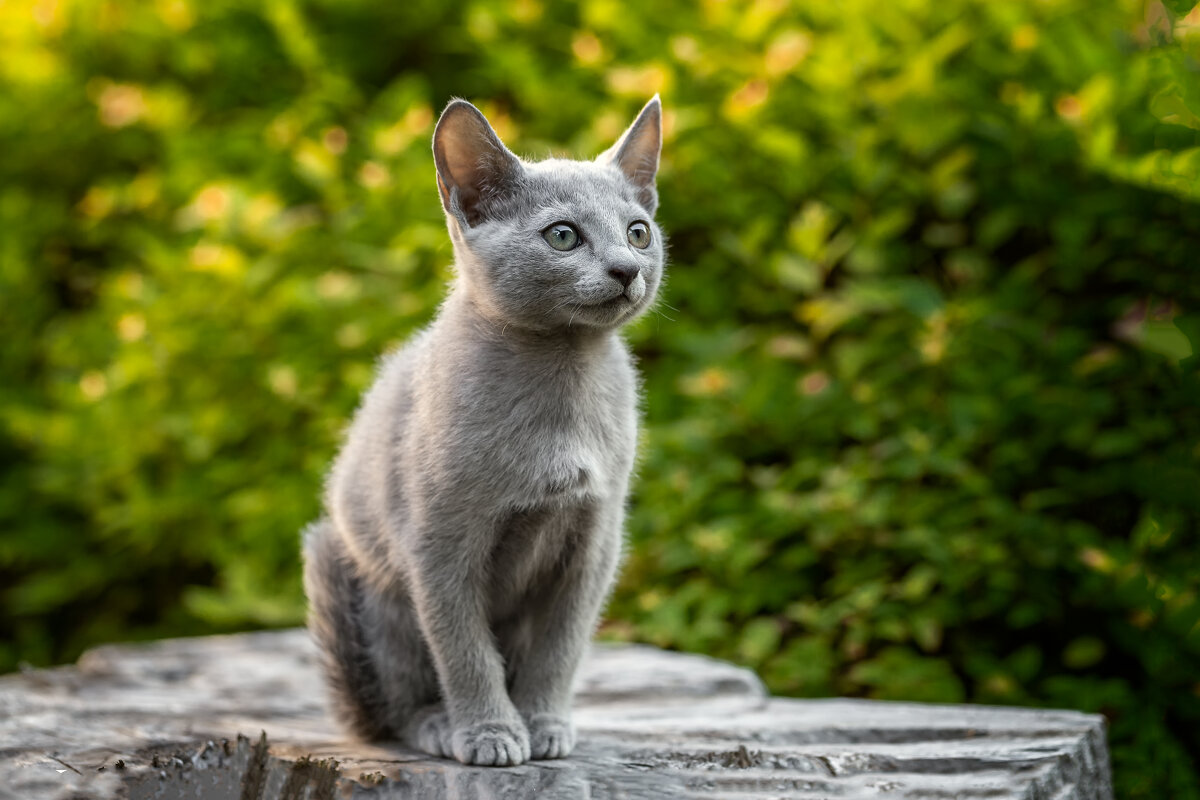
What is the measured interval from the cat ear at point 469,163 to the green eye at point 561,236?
0.18m

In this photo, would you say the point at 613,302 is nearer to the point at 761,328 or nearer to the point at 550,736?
the point at 550,736

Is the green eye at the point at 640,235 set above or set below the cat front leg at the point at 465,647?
above

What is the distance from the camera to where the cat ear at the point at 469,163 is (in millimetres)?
2316

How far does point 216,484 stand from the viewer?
4676mm

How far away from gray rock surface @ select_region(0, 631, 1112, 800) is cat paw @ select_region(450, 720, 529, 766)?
0.11ft

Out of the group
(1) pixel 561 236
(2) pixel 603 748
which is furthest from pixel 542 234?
(2) pixel 603 748

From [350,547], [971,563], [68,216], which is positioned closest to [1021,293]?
[971,563]

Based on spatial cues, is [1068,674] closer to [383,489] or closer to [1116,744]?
[1116,744]

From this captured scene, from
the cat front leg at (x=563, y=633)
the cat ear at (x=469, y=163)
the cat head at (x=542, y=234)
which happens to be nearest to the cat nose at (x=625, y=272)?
the cat head at (x=542, y=234)

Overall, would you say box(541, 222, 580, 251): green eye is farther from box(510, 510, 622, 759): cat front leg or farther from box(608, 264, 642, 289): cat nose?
box(510, 510, 622, 759): cat front leg

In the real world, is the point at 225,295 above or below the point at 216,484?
above

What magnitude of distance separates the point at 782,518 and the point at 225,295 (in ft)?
8.13

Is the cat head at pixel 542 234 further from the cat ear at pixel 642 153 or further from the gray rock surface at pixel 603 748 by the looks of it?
the gray rock surface at pixel 603 748

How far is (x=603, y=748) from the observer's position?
8.39 feet
